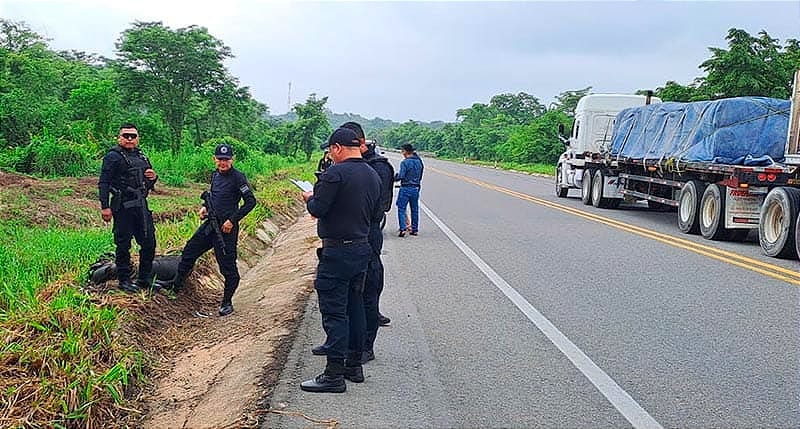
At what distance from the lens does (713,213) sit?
43.5ft

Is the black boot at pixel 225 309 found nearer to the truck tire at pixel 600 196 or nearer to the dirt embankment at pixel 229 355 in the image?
the dirt embankment at pixel 229 355

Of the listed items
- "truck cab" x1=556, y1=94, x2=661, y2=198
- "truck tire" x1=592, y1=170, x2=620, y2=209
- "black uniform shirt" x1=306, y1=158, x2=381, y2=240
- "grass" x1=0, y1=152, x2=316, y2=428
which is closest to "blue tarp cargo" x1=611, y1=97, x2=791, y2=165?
"truck tire" x1=592, y1=170, x2=620, y2=209

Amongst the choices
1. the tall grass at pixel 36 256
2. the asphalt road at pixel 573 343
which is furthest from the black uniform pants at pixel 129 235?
the asphalt road at pixel 573 343

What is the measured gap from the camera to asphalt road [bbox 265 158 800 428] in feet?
15.6

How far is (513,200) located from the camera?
2227cm

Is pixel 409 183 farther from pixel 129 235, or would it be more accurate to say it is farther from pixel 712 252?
pixel 129 235

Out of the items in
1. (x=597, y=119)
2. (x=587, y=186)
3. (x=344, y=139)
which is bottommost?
(x=587, y=186)

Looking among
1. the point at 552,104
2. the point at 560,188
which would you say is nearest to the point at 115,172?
the point at 560,188

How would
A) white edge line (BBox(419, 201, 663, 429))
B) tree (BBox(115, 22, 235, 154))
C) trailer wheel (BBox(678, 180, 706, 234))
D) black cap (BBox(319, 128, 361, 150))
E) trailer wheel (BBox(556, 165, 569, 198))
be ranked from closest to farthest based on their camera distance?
white edge line (BBox(419, 201, 663, 429)) < black cap (BBox(319, 128, 361, 150)) < trailer wheel (BBox(678, 180, 706, 234)) < trailer wheel (BBox(556, 165, 569, 198)) < tree (BBox(115, 22, 235, 154))

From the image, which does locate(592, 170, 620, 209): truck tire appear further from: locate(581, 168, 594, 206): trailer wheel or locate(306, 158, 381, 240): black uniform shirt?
locate(306, 158, 381, 240): black uniform shirt

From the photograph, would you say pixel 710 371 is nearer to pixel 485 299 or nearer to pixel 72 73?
pixel 485 299

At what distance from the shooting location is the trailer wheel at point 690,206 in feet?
45.7

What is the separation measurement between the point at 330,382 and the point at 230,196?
311 cm

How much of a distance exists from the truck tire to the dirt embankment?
1168 cm
